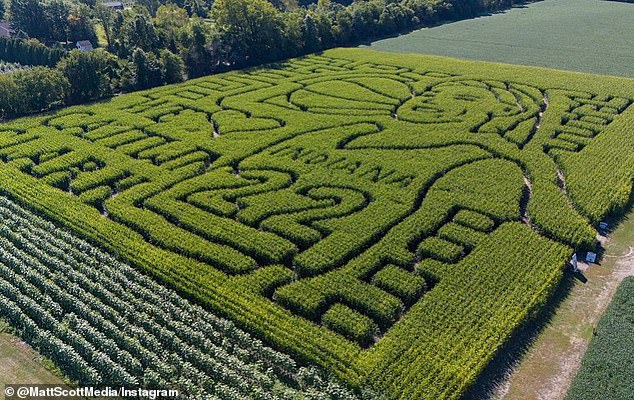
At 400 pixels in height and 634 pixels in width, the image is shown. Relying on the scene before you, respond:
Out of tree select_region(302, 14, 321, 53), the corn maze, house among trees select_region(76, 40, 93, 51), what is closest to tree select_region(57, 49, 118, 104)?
the corn maze

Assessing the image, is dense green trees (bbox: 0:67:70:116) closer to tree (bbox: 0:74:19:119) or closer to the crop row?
tree (bbox: 0:74:19:119)

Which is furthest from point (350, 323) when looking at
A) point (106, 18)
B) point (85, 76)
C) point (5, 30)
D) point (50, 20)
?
point (5, 30)

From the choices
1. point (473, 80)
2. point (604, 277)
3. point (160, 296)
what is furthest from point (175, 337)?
point (473, 80)

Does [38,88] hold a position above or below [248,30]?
below

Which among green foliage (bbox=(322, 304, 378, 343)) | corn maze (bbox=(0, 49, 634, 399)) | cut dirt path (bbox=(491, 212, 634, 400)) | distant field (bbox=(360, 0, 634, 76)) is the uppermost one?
distant field (bbox=(360, 0, 634, 76))

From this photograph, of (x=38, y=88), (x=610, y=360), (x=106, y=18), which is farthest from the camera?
(x=106, y=18)

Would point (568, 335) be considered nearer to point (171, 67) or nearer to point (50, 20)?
point (171, 67)

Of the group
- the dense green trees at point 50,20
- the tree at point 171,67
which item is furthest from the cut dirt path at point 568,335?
the dense green trees at point 50,20
